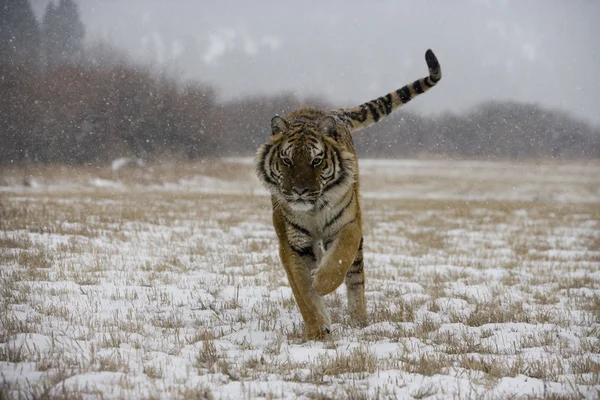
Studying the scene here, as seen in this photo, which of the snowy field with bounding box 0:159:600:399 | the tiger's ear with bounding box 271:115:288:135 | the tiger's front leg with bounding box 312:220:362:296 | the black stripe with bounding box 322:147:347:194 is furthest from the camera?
the tiger's ear with bounding box 271:115:288:135

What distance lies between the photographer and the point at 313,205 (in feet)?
15.9

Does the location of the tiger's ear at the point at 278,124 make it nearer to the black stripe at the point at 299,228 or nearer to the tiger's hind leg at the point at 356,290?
the black stripe at the point at 299,228

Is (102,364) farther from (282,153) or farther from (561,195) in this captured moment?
(561,195)

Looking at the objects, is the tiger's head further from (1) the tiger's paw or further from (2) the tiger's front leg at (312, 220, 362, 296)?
(1) the tiger's paw

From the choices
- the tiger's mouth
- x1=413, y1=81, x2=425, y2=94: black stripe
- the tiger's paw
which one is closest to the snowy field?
the tiger's paw

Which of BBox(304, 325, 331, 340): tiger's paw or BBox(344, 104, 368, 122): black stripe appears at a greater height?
BBox(344, 104, 368, 122): black stripe

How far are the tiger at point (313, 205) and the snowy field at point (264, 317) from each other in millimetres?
445

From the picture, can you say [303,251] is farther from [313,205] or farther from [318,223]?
[313,205]

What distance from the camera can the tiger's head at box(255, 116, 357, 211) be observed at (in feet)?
15.8

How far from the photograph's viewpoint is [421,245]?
39.2 feet

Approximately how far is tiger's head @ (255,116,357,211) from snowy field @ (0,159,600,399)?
1.25 m

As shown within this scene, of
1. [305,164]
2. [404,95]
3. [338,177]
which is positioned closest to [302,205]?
[305,164]

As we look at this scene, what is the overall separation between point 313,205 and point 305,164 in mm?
371

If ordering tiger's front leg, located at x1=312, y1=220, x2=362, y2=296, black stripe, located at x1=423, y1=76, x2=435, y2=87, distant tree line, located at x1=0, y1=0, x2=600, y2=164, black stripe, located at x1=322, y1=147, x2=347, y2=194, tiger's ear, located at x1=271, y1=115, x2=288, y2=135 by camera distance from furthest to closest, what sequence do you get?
distant tree line, located at x1=0, y1=0, x2=600, y2=164
black stripe, located at x1=423, y1=76, x2=435, y2=87
tiger's ear, located at x1=271, y1=115, x2=288, y2=135
black stripe, located at x1=322, y1=147, x2=347, y2=194
tiger's front leg, located at x1=312, y1=220, x2=362, y2=296
